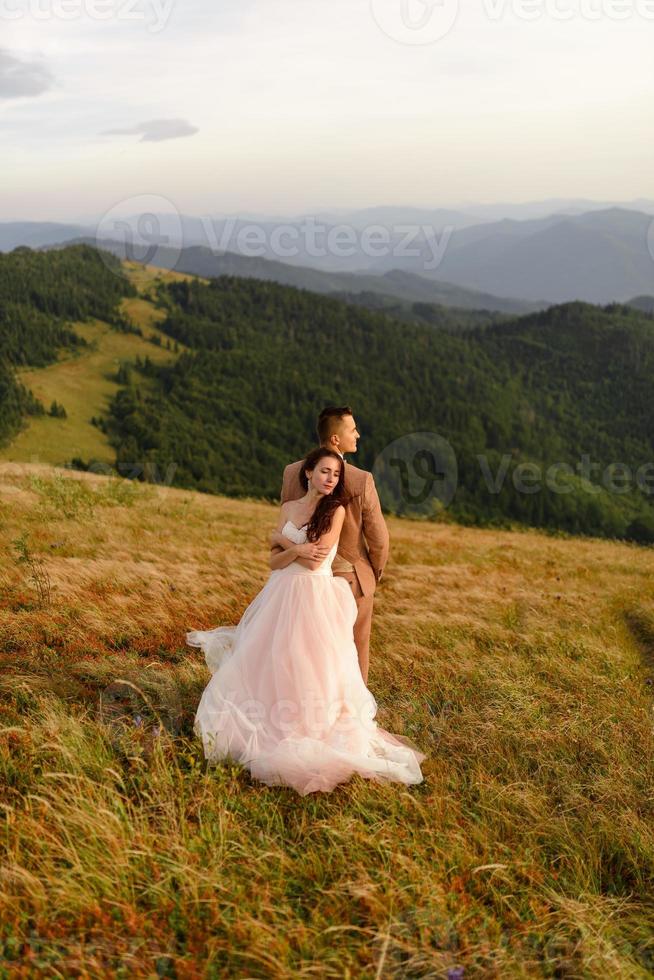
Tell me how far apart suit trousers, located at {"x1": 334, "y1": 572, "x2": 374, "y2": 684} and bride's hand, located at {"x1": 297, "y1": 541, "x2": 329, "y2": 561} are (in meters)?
0.63

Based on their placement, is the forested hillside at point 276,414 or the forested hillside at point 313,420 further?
the forested hillside at point 313,420

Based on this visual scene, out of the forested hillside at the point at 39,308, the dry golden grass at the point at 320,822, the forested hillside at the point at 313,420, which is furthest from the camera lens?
the forested hillside at the point at 313,420

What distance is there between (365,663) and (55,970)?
3.87 metres

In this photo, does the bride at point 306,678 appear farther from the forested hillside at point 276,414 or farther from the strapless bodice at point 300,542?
the forested hillside at point 276,414

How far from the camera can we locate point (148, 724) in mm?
5426

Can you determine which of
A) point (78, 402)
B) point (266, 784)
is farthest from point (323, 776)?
point (78, 402)

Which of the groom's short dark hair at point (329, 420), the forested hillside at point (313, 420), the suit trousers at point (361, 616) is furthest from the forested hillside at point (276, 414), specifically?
the groom's short dark hair at point (329, 420)

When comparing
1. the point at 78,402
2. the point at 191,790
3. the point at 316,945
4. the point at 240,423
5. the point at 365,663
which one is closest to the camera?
the point at 316,945

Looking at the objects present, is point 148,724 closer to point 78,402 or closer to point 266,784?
point 266,784

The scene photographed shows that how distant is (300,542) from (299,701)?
130cm

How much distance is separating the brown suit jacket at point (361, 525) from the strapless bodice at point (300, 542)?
37 centimetres

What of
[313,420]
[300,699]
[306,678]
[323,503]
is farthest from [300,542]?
[313,420]

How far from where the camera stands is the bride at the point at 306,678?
4914mm

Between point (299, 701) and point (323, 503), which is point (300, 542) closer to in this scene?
point (323, 503)
